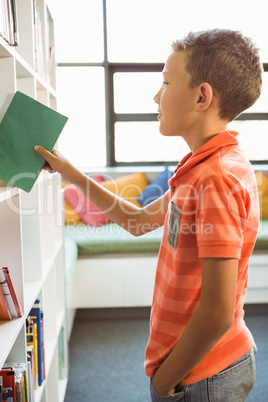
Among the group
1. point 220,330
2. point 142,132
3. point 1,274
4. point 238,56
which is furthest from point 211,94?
point 142,132

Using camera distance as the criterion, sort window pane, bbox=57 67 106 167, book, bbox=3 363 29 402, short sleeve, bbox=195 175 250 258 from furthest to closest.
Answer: window pane, bbox=57 67 106 167 < book, bbox=3 363 29 402 < short sleeve, bbox=195 175 250 258

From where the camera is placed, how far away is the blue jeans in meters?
0.94

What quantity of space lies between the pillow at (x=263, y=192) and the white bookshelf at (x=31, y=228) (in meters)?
2.18

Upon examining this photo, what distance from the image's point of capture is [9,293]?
1206 mm

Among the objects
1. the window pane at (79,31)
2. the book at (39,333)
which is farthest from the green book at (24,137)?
Answer: the window pane at (79,31)

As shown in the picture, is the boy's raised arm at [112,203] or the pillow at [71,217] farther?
the pillow at [71,217]

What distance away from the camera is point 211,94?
2.96 ft

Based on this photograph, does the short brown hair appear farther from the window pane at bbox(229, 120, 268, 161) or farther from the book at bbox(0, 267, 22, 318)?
the window pane at bbox(229, 120, 268, 161)

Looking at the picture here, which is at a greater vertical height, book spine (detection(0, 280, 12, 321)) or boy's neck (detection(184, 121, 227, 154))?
boy's neck (detection(184, 121, 227, 154))

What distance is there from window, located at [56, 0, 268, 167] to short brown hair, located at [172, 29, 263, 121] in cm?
358

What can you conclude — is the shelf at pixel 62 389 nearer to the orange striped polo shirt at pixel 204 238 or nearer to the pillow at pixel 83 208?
the orange striped polo shirt at pixel 204 238

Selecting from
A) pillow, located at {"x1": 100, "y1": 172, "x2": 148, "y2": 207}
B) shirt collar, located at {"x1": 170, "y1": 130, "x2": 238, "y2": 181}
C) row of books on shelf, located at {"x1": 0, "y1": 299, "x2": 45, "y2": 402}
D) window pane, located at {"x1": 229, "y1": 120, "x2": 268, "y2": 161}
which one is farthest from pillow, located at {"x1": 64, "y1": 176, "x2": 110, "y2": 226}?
shirt collar, located at {"x1": 170, "y1": 130, "x2": 238, "y2": 181}

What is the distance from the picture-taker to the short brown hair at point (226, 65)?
894 millimetres

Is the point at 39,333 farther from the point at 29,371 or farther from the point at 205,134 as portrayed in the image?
the point at 205,134
